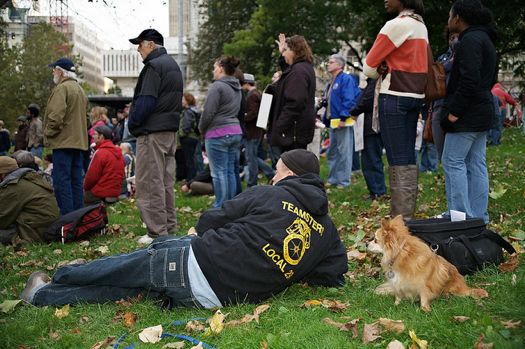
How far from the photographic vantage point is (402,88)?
617 centimetres

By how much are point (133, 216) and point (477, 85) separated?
19.6 ft

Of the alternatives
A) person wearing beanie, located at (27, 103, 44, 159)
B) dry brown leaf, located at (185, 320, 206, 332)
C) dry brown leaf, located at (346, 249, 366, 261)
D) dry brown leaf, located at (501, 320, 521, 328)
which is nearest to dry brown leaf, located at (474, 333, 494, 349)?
dry brown leaf, located at (501, 320, 521, 328)

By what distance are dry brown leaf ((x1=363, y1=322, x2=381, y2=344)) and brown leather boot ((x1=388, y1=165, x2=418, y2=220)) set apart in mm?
2540

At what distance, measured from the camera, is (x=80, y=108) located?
344 inches

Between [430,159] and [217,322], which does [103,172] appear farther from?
[217,322]

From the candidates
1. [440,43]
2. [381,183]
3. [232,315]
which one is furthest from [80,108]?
[440,43]

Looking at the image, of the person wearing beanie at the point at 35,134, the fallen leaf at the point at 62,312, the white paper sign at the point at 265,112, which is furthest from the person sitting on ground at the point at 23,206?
the person wearing beanie at the point at 35,134

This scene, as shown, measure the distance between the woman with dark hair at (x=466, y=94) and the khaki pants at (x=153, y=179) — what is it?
10.6 ft

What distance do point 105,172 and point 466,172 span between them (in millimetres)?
6004

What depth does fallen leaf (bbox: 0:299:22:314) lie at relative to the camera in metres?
4.84

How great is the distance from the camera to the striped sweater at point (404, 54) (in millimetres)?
6121

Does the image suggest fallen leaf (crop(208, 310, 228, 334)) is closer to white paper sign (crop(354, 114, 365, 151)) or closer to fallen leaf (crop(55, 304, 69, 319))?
fallen leaf (crop(55, 304, 69, 319))

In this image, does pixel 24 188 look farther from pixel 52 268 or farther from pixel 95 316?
pixel 95 316

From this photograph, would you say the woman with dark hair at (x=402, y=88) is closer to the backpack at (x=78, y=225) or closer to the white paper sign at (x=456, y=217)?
the white paper sign at (x=456, y=217)
